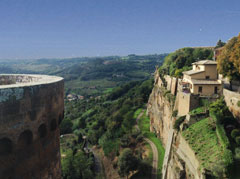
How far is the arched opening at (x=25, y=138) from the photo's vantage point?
558cm

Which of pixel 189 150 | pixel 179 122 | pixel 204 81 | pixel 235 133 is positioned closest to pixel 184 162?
pixel 189 150

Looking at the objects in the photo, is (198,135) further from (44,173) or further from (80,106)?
(80,106)

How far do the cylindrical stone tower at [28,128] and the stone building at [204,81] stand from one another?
25.6 metres

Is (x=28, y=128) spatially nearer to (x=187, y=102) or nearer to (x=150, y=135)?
(x=187, y=102)

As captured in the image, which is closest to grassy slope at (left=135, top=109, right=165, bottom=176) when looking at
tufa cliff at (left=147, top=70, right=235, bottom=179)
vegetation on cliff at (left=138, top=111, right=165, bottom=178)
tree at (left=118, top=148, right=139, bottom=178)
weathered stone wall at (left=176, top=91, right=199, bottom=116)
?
vegetation on cliff at (left=138, top=111, right=165, bottom=178)

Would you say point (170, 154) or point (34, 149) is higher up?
point (34, 149)

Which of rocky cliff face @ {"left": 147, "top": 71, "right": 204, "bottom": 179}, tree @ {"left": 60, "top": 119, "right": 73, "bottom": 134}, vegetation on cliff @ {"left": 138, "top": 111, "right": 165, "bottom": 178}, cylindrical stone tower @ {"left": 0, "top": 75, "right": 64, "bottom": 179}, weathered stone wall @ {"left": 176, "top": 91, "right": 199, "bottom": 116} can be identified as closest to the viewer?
cylindrical stone tower @ {"left": 0, "top": 75, "right": 64, "bottom": 179}

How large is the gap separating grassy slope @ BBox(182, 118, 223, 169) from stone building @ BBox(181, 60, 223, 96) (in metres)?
6.04

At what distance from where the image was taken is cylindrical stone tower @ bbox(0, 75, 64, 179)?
17.2 ft

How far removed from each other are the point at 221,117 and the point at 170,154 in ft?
30.0

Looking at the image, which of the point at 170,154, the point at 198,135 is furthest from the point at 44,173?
the point at 170,154

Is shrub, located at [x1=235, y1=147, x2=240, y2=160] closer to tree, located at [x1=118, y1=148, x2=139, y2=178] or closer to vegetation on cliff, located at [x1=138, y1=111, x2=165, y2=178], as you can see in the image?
vegetation on cliff, located at [x1=138, y1=111, x2=165, y2=178]

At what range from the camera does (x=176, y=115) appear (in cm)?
3038

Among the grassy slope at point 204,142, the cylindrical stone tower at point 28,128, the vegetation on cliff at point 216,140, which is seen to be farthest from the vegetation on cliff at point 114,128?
the cylindrical stone tower at point 28,128
